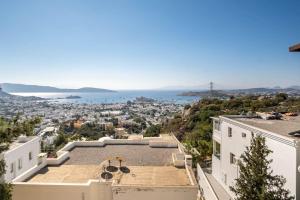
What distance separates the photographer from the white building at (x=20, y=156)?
61.9 ft

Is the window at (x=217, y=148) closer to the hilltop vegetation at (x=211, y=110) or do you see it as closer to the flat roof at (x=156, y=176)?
the flat roof at (x=156, y=176)

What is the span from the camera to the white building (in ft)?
61.9

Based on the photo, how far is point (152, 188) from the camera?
12.3 metres

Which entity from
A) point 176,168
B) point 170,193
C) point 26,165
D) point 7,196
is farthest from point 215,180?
point 7,196

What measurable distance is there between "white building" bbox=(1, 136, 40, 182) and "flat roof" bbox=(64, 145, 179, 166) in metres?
3.91

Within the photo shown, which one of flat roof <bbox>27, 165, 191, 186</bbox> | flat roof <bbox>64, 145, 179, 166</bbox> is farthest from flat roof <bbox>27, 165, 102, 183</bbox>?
flat roof <bbox>64, 145, 179, 166</bbox>

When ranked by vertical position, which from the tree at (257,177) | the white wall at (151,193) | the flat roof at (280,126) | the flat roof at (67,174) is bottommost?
the white wall at (151,193)

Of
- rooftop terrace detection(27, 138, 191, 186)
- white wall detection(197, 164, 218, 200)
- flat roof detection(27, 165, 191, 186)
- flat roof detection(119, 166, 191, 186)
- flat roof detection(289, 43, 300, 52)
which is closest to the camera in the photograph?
flat roof detection(289, 43, 300, 52)

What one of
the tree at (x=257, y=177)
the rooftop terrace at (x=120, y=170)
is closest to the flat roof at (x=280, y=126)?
the tree at (x=257, y=177)

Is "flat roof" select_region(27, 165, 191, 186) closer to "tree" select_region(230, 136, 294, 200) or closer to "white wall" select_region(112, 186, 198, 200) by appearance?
"white wall" select_region(112, 186, 198, 200)

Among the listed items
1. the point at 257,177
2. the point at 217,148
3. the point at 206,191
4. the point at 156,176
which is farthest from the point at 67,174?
the point at 217,148

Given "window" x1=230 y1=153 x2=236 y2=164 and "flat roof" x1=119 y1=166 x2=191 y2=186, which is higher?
"flat roof" x1=119 y1=166 x2=191 y2=186

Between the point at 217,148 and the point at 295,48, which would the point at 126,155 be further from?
the point at 295,48

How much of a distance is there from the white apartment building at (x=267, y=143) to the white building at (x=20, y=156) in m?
14.3
